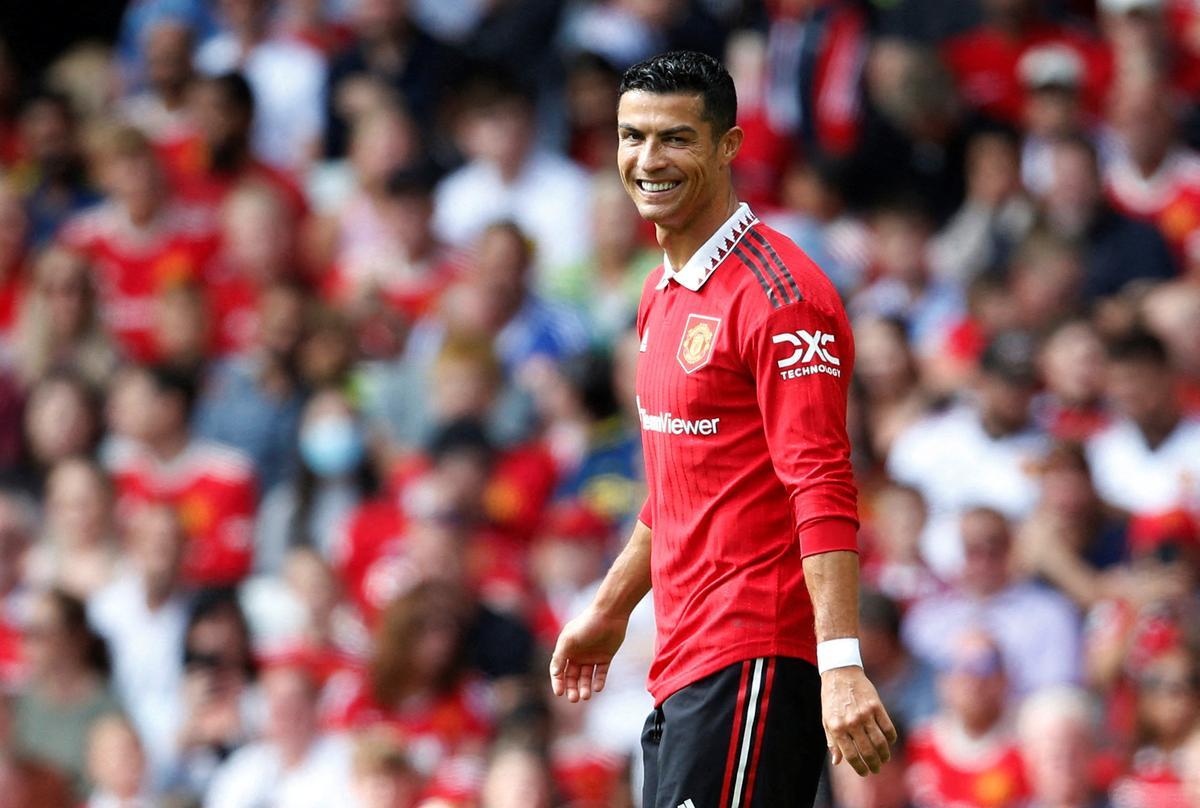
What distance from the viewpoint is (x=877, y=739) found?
4.04 m

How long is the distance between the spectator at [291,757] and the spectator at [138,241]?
10.6 feet

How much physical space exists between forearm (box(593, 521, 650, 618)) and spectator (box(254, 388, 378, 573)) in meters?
4.80

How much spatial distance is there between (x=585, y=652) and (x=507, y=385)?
4.98m

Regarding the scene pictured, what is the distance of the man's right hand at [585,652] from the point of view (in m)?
4.96

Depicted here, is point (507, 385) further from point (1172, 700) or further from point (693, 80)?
point (693, 80)

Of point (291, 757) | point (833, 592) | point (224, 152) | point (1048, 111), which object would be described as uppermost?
point (224, 152)

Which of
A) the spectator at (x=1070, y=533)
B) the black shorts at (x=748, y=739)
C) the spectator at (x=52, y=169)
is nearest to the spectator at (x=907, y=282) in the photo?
the spectator at (x=1070, y=533)

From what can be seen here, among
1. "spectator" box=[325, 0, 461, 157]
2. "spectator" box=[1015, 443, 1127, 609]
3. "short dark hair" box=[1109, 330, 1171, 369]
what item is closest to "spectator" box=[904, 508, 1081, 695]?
"spectator" box=[1015, 443, 1127, 609]

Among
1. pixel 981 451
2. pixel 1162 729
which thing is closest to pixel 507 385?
pixel 981 451

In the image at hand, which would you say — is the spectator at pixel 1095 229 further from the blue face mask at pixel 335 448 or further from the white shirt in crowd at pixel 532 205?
the blue face mask at pixel 335 448

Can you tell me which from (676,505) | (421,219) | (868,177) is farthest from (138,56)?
(676,505)

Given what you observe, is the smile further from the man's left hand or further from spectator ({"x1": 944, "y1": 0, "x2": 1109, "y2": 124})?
spectator ({"x1": 944, "y1": 0, "x2": 1109, "y2": 124})

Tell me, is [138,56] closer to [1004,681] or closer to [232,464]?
[232,464]

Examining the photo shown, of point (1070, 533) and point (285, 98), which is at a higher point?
point (285, 98)
